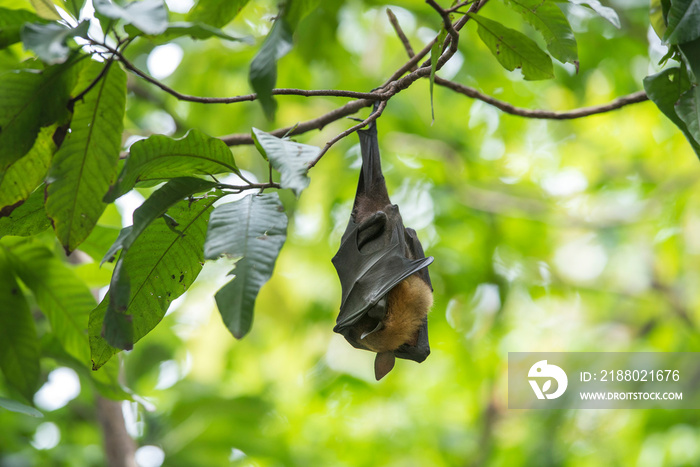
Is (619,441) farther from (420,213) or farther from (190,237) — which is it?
(190,237)

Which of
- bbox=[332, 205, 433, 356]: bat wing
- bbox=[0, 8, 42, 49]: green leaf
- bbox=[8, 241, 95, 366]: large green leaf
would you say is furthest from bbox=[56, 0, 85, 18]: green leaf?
bbox=[332, 205, 433, 356]: bat wing

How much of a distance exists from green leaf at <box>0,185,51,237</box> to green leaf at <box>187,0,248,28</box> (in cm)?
81

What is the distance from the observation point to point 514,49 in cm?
186

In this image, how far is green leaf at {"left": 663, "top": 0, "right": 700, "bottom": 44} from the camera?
1.51 metres

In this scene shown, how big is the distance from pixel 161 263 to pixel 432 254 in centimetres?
338

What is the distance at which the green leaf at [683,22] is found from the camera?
1514mm

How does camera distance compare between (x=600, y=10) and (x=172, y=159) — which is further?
(x=600, y=10)

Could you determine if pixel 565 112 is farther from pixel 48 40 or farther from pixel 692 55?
pixel 48 40

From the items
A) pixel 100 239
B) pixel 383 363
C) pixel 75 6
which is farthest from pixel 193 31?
pixel 383 363

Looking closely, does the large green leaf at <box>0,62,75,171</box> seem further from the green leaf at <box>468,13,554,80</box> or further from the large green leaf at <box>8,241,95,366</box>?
the green leaf at <box>468,13,554,80</box>

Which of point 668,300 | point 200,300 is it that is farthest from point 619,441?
point 200,300

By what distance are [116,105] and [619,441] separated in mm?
7632

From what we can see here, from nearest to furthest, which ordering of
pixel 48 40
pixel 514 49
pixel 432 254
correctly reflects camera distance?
pixel 48 40, pixel 514 49, pixel 432 254

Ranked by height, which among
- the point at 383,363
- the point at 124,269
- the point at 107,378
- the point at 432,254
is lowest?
the point at 432,254
